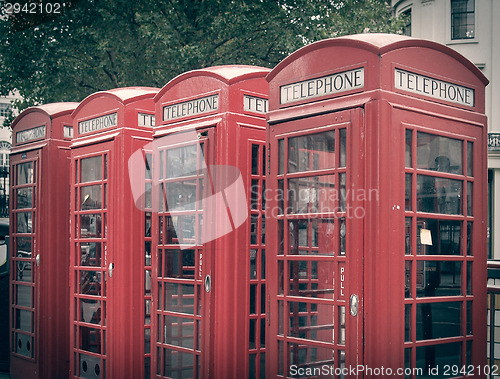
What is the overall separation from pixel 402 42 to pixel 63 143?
4519 millimetres

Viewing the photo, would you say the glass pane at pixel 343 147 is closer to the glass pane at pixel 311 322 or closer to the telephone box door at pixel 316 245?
the telephone box door at pixel 316 245

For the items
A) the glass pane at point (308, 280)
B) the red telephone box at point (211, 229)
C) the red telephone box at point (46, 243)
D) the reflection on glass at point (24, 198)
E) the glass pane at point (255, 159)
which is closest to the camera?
the glass pane at point (308, 280)

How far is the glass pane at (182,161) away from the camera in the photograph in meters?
5.47

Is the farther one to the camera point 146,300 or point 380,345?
point 146,300

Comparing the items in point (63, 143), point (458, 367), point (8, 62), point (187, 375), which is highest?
point (8, 62)

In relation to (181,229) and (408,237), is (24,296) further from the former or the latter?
(408,237)

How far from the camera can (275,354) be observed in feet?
15.4

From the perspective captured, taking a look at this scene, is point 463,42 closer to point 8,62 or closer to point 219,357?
point 8,62

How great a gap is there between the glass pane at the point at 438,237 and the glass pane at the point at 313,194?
0.57 meters

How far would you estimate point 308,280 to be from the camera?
4691 millimetres

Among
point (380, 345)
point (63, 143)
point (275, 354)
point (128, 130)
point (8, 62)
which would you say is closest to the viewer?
point (380, 345)

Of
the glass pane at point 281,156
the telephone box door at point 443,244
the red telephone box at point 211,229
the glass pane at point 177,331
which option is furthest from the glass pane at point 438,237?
the glass pane at point 177,331

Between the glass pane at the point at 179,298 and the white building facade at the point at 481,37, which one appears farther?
the white building facade at the point at 481,37

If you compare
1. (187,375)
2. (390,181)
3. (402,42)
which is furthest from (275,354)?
(402,42)
